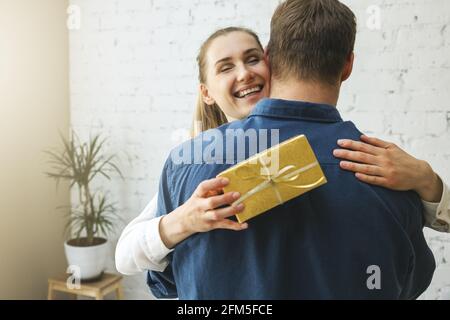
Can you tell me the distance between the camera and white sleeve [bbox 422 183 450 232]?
2.90ft

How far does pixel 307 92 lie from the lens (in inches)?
31.9

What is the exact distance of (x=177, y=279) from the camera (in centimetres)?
86

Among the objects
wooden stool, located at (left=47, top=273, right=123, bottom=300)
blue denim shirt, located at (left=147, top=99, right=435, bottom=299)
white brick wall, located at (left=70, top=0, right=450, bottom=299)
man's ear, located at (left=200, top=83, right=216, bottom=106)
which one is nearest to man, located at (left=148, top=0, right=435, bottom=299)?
blue denim shirt, located at (left=147, top=99, right=435, bottom=299)

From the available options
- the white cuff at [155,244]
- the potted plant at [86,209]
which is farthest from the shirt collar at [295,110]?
the potted plant at [86,209]

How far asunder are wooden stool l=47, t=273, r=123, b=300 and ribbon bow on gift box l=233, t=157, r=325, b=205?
76.1 inches

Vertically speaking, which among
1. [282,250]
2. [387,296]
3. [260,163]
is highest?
[260,163]

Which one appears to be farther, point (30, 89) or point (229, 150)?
point (30, 89)

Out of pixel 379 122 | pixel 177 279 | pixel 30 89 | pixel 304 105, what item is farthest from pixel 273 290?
pixel 30 89

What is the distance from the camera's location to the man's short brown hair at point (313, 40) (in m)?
0.80

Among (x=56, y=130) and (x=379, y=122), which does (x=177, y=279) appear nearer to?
(x=379, y=122)

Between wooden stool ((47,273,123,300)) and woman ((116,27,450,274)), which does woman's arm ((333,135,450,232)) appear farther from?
wooden stool ((47,273,123,300))

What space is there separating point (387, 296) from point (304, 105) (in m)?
0.41

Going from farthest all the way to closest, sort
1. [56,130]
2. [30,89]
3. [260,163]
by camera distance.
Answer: [56,130], [30,89], [260,163]

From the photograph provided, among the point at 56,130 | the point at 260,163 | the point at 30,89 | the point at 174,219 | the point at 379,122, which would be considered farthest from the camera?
the point at 56,130
